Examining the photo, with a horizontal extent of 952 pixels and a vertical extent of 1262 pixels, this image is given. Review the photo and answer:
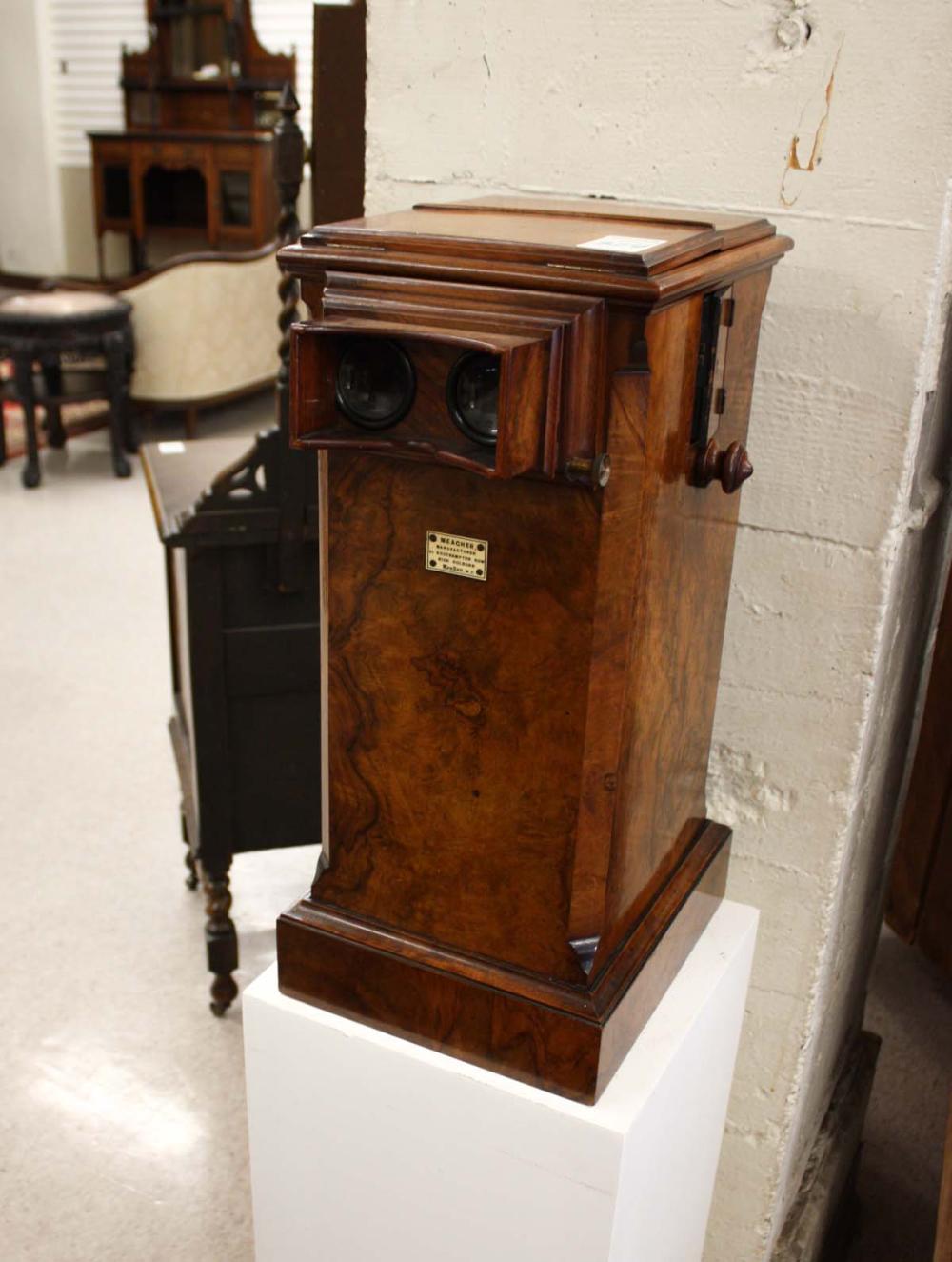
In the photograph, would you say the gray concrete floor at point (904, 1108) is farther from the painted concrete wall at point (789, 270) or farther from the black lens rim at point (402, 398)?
the black lens rim at point (402, 398)

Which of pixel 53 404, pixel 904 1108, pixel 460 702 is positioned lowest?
pixel 904 1108

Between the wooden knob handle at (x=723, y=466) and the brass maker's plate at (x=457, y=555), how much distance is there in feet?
0.66

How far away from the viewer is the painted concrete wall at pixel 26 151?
7824mm

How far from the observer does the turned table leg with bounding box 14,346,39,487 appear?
499 cm

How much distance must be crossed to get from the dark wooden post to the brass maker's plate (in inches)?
39.5

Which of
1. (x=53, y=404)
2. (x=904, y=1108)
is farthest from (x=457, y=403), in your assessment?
(x=53, y=404)

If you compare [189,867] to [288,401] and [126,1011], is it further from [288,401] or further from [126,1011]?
[288,401]

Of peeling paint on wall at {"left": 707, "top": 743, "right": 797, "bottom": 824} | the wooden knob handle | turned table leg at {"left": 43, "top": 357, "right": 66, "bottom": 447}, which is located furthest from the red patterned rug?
the wooden knob handle

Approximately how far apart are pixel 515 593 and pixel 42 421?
590 cm

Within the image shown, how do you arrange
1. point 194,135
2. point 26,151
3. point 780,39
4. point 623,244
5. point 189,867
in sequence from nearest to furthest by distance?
point 623,244
point 780,39
point 189,867
point 194,135
point 26,151

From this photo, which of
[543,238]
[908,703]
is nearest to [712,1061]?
[908,703]

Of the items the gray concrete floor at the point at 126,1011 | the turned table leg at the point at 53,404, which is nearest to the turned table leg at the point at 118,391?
the turned table leg at the point at 53,404

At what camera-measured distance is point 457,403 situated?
2.97ft

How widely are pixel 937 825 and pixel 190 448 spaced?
5.48 feet
